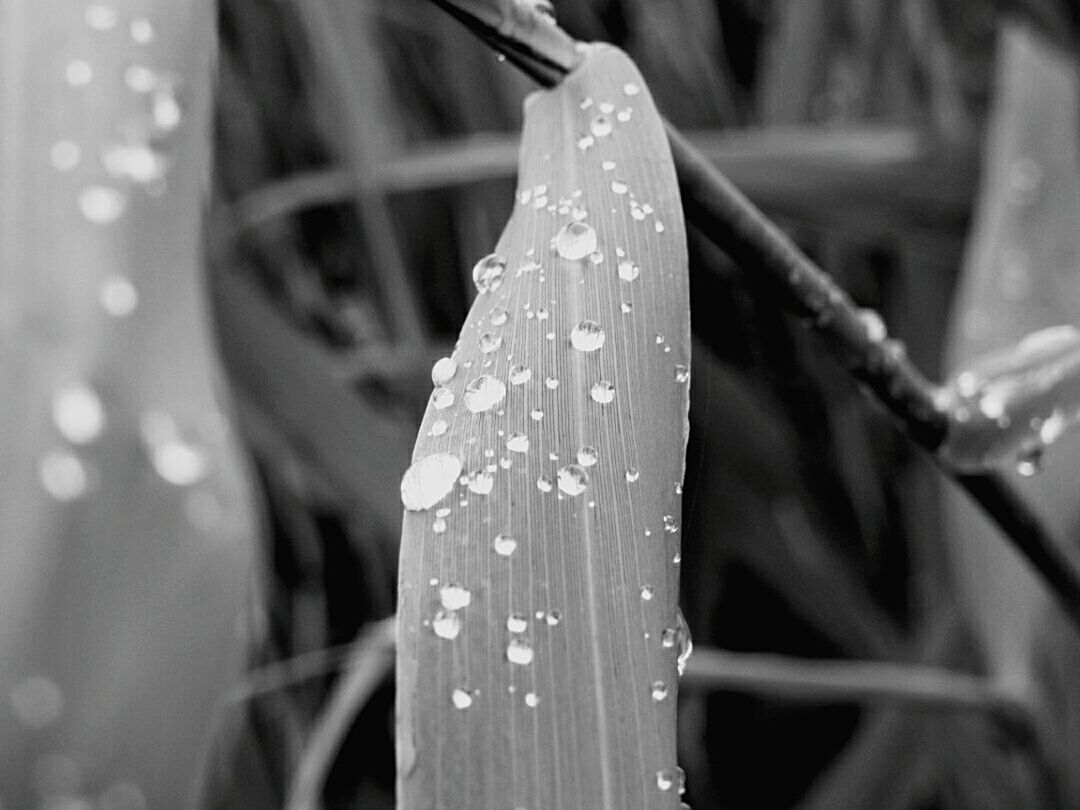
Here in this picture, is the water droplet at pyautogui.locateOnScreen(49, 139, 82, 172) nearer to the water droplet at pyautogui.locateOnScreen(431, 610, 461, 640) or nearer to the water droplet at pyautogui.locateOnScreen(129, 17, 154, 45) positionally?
the water droplet at pyautogui.locateOnScreen(129, 17, 154, 45)

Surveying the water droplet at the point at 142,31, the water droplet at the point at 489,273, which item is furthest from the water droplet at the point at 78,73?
the water droplet at the point at 489,273

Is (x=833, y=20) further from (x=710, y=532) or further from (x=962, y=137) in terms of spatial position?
(x=710, y=532)

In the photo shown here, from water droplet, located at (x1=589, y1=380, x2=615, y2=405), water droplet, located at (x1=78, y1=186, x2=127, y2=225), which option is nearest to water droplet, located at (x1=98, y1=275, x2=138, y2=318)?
water droplet, located at (x1=78, y1=186, x2=127, y2=225)

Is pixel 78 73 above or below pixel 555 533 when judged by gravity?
above

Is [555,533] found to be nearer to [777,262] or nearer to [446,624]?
[446,624]

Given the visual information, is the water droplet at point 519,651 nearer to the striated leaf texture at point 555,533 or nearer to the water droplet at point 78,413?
the striated leaf texture at point 555,533

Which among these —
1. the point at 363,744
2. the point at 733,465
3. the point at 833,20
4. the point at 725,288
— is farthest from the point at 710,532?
the point at 833,20

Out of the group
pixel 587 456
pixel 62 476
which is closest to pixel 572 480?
pixel 587 456
